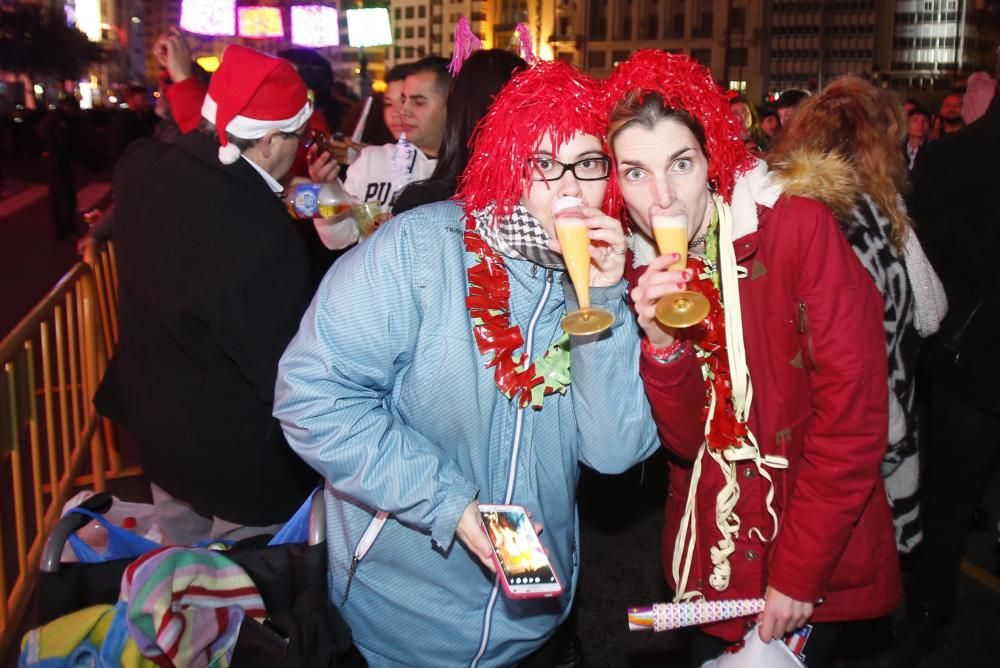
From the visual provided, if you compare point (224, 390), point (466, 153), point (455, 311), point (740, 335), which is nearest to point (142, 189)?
point (224, 390)

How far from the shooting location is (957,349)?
3.36m

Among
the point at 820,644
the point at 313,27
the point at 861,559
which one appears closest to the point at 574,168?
the point at 861,559

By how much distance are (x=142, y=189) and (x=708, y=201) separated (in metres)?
1.98

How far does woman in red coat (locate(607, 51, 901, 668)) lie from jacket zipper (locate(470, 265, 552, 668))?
0.25m

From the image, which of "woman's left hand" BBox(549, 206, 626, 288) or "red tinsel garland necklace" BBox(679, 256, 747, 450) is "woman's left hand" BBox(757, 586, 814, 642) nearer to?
"red tinsel garland necklace" BBox(679, 256, 747, 450)

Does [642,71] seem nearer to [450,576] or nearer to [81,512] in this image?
[450,576]

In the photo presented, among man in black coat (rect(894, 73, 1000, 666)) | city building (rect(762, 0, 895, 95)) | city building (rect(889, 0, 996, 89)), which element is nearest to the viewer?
man in black coat (rect(894, 73, 1000, 666))

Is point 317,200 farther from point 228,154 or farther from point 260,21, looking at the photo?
point 260,21

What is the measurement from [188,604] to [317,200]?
9.27ft

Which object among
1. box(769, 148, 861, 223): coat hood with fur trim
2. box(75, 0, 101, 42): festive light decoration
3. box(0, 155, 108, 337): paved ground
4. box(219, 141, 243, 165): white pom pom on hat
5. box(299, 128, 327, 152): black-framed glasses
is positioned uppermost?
box(75, 0, 101, 42): festive light decoration

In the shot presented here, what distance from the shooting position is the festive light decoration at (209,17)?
13492 millimetres

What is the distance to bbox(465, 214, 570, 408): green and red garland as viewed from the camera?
1999mm

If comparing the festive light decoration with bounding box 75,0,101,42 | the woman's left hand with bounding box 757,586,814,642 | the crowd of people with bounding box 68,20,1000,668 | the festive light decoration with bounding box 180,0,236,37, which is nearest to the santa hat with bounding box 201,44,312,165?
the crowd of people with bounding box 68,20,1000,668

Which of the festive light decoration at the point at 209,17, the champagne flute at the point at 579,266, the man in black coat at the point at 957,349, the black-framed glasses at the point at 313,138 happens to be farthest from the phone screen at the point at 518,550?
the festive light decoration at the point at 209,17
